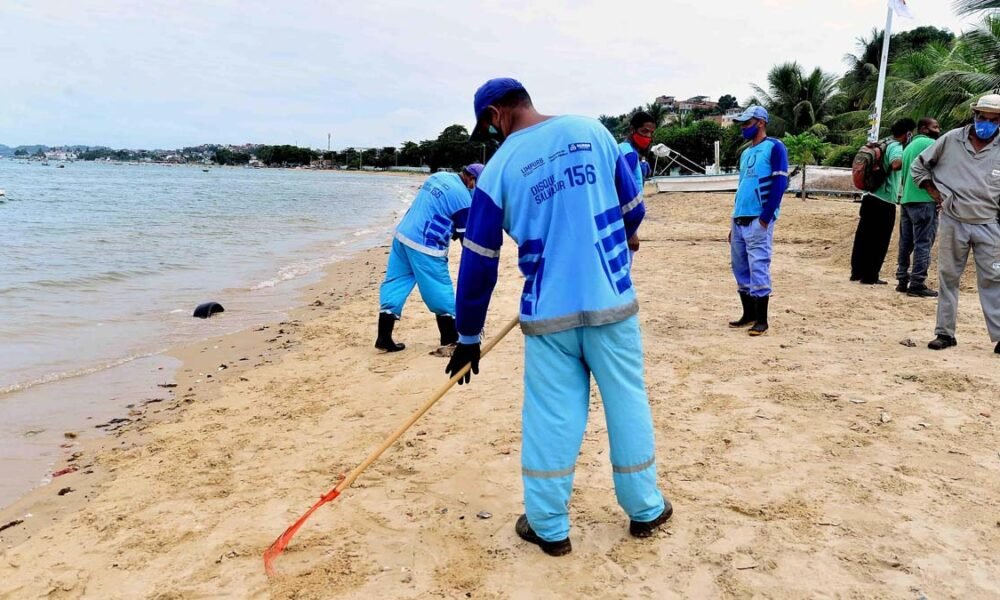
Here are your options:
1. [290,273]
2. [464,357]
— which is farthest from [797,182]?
[464,357]

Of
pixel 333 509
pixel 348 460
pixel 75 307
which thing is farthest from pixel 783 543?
pixel 75 307

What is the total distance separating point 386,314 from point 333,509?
304 cm

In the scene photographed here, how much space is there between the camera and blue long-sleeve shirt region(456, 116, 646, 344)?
256cm

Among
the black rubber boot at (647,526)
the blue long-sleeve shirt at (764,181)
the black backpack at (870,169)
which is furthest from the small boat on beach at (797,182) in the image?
the black rubber boot at (647,526)

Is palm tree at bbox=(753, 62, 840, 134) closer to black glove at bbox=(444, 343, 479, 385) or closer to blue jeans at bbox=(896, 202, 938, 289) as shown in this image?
blue jeans at bbox=(896, 202, 938, 289)

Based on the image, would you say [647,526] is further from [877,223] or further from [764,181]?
[877,223]

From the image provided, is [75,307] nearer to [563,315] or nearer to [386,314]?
[386,314]

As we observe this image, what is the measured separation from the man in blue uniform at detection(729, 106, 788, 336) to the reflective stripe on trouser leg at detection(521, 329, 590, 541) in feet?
12.0

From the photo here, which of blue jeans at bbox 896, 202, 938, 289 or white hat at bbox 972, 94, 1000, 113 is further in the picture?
blue jeans at bbox 896, 202, 938, 289

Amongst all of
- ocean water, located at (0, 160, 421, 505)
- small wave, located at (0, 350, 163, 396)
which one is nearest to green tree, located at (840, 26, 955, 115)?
ocean water, located at (0, 160, 421, 505)

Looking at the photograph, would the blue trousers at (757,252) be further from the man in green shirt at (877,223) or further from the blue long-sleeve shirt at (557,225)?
the blue long-sleeve shirt at (557,225)

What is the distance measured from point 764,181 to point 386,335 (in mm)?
3566

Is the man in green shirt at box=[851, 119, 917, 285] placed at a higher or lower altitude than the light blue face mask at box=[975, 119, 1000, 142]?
lower

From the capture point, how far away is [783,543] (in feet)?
9.05
